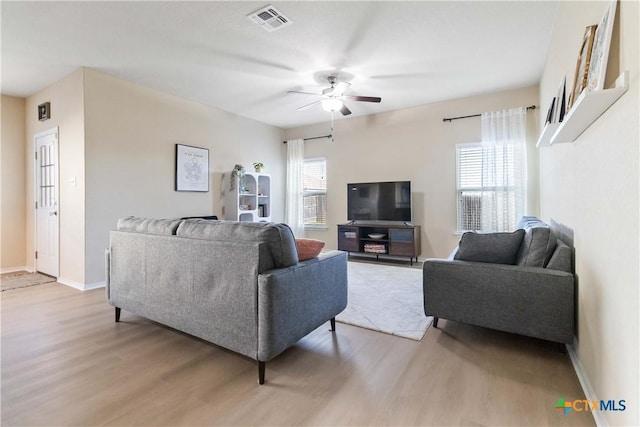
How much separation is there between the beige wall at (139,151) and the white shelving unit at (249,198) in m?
0.20

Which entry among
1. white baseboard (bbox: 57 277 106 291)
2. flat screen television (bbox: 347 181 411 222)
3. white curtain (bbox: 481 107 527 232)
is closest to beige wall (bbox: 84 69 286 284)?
white baseboard (bbox: 57 277 106 291)

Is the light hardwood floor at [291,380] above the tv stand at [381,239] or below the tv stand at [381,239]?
below

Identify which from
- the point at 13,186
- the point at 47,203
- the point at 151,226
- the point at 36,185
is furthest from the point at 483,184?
the point at 13,186

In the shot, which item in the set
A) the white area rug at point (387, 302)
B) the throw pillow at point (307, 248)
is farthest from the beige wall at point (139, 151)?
the throw pillow at point (307, 248)

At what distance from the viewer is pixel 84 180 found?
3658mm

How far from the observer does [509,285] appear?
2092 mm

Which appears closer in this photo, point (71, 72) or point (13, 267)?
point (71, 72)

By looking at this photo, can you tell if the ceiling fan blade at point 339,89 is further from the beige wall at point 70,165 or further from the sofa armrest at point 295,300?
the beige wall at point 70,165

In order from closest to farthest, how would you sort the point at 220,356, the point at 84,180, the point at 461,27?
the point at 220,356 → the point at 461,27 → the point at 84,180

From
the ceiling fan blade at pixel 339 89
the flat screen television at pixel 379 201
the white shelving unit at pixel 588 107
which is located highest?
the ceiling fan blade at pixel 339 89

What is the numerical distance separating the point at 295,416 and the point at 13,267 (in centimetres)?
551

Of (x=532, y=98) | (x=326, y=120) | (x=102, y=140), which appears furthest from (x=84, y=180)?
(x=532, y=98)

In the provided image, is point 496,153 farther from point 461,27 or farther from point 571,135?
point 571,135

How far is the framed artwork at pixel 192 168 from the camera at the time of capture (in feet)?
15.4
